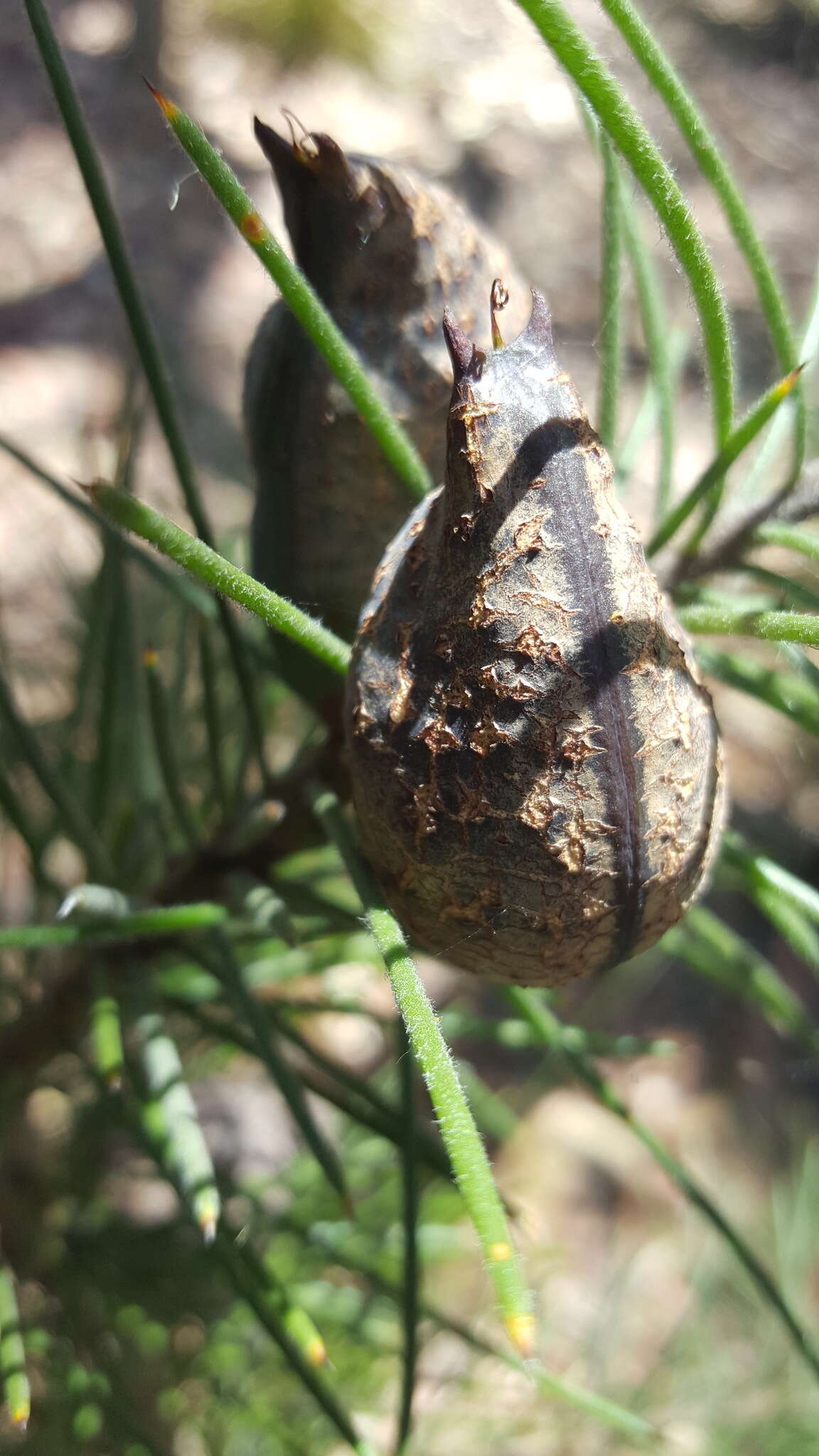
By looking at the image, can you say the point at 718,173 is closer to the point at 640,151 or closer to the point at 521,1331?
the point at 640,151

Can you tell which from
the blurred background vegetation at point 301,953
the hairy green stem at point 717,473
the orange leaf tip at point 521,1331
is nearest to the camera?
the orange leaf tip at point 521,1331

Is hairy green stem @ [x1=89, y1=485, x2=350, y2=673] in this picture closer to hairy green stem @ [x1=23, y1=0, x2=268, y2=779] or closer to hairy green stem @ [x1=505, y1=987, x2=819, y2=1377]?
hairy green stem @ [x1=23, y1=0, x2=268, y2=779]

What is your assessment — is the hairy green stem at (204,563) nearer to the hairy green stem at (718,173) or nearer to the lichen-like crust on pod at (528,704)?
the lichen-like crust on pod at (528,704)

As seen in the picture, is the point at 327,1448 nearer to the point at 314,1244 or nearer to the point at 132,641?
the point at 314,1244

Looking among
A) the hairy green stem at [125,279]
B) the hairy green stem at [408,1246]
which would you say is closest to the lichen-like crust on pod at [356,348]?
the hairy green stem at [125,279]

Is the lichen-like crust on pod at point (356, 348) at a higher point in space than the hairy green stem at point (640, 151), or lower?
lower

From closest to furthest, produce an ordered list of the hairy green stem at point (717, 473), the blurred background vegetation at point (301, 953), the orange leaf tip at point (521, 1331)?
the orange leaf tip at point (521, 1331)
the hairy green stem at point (717, 473)
the blurred background vegetation at point (301, 953)

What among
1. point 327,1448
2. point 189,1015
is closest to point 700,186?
point 189,1015
